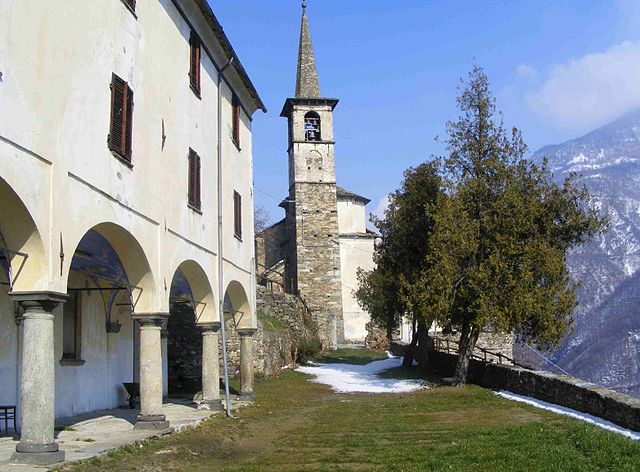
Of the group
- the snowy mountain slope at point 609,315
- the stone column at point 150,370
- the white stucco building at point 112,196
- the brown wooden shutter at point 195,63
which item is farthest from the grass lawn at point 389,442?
the snowy mountain slope at point 609,315

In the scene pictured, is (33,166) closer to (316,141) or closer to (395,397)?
(395,397)

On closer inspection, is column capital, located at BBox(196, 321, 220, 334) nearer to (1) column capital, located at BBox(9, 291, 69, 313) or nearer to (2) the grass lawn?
(2) the grass lawn

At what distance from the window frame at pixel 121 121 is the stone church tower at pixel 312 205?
37.2 meters

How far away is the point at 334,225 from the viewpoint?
173 ft

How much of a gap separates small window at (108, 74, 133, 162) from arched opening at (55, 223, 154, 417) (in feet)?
4.33

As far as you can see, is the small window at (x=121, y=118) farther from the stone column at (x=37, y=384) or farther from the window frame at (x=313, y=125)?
the window frame at (x=313, y=125)

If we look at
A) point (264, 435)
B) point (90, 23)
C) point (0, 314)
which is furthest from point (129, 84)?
point (264, 435)

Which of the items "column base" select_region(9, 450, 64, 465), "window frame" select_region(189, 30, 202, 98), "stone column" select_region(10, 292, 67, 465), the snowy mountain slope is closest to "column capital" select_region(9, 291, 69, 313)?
"stone column" select_region(10, 292, 67, 465)

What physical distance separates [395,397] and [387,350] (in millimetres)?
25773

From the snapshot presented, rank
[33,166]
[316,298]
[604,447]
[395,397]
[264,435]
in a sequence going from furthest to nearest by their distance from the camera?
[316,298] → [395,397] → [264,435] → [604,447] → [33,166]

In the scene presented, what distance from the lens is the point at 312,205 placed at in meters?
53.2

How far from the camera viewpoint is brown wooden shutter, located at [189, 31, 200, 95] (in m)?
16.9

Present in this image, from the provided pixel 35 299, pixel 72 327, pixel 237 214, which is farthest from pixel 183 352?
pixel 35 299

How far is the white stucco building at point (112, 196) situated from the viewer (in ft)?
31.4
